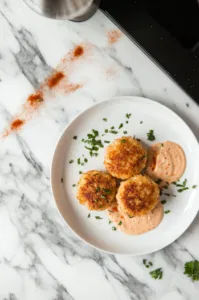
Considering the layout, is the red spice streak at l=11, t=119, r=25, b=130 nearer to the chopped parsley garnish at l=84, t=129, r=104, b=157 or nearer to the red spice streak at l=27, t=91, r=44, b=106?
the red spice streak at l=27, t=91, r=44, b=106

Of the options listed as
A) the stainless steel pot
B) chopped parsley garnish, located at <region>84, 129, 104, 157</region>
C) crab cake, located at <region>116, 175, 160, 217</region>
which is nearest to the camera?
the stainless steel pot

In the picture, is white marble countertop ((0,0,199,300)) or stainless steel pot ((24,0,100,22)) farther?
white marble countertop ((0,0,199,300))

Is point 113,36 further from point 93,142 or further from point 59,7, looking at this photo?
point 93,142

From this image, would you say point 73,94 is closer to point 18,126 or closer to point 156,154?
point 18,126

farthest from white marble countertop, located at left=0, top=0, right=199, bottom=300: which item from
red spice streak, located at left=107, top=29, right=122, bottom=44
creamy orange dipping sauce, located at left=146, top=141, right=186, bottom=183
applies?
creamy orange dipping sauce, located at left=146, top=141, right=186, bottom=183

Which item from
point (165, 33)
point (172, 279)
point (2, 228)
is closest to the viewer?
point (165, 33)

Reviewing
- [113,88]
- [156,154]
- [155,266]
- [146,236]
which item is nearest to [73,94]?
[113,88]

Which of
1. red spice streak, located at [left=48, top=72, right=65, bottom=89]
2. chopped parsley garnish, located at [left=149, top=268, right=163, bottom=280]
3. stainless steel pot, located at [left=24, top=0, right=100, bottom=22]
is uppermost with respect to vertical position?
stainless steel pot, located at [left=24, top=0, right=100, bottom=22]
